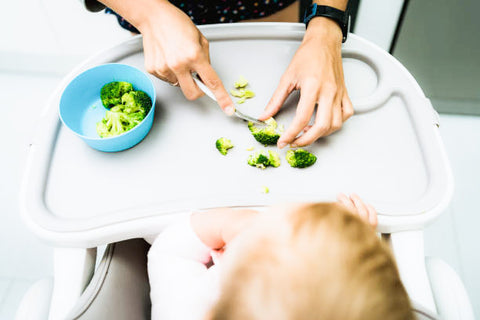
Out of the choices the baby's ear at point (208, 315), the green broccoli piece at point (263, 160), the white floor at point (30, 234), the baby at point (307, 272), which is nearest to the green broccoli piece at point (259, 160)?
the green broccoli piece at point (263, 160)

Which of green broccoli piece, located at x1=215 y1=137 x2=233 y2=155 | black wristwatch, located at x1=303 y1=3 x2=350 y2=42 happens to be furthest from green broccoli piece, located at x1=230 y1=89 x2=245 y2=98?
black wristwatch, located at x1=303 y1=3 x2=350 y2=42

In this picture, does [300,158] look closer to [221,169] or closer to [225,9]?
[221,169]

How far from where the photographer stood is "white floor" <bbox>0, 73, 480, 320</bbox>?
120 centimetres

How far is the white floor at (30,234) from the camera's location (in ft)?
3.92

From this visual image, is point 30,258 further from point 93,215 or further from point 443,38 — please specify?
point 443,38

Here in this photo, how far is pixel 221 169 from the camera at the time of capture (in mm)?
643

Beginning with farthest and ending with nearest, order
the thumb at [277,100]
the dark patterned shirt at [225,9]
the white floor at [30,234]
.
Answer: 1. the white floor at [30,234]
2. the dark patterned shirt at [225,9]
3. the thumb at [277,100]

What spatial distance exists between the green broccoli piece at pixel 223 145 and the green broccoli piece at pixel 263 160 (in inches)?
1.9

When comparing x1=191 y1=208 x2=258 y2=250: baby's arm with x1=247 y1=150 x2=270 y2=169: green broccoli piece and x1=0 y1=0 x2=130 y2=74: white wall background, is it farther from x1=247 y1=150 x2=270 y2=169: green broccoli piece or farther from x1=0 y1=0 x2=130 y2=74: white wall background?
x1=0 y1=0 x2=130 y2=74: white wall background

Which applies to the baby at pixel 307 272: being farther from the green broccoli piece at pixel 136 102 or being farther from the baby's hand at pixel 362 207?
the green broccoli piece at pixel 136 102

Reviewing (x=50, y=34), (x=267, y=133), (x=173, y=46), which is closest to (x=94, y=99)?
(x=173, y=46)

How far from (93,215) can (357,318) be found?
0.45 m

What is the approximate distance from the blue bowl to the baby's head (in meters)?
0.32

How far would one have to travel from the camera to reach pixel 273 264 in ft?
1.46
